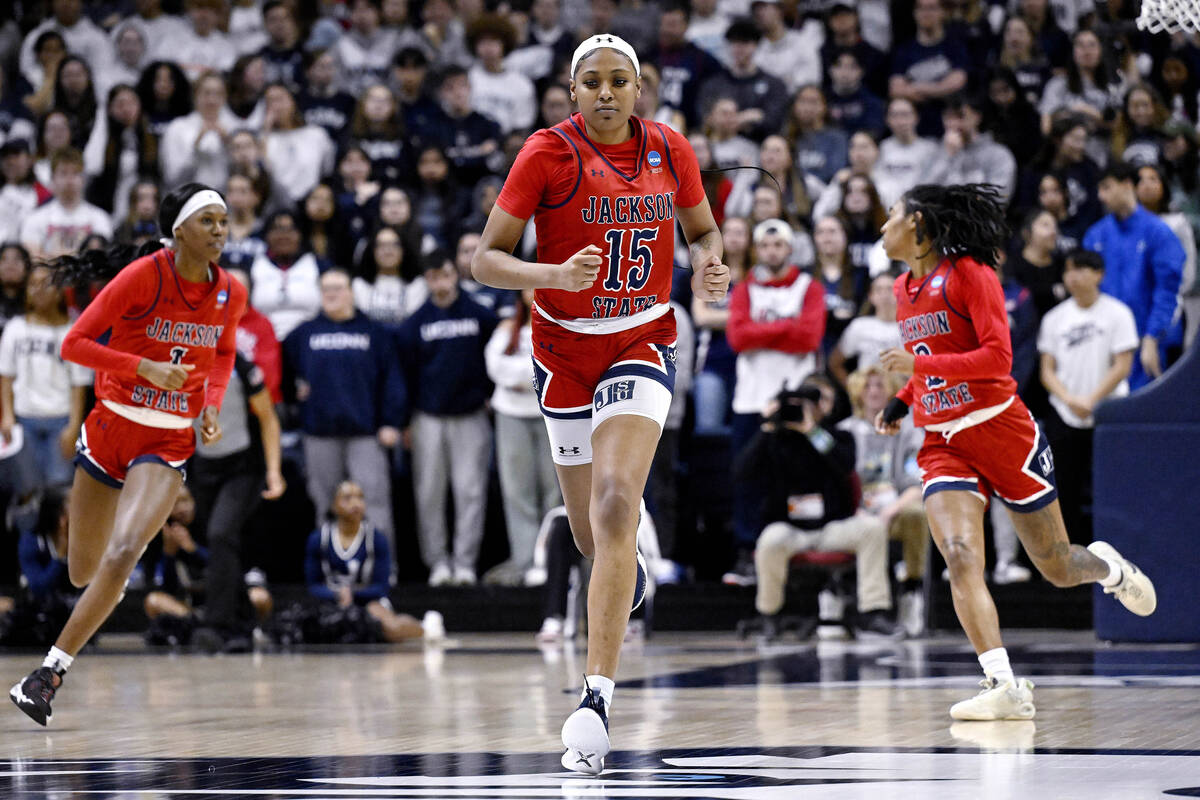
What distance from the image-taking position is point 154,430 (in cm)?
807

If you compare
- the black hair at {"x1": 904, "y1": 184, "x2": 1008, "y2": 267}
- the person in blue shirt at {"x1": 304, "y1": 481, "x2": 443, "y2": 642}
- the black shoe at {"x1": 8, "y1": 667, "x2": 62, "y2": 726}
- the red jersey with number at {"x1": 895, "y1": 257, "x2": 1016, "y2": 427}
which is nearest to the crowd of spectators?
the person in blue shirt at {"x1": 304, "y1": 481, "x2": 443, "y2": 642}

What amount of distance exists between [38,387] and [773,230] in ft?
19.2

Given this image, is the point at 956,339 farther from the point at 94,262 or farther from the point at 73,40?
the point at 73,40

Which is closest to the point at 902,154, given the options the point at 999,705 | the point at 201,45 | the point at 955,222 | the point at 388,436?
the point at 388,436

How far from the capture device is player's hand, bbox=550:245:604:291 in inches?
218

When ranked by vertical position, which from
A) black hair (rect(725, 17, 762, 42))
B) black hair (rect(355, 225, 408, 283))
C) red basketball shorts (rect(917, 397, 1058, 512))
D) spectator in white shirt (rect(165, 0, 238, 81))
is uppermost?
spectator in white shirt (rect(165, 0, 238, 81))

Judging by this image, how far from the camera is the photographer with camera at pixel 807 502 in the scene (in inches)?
497

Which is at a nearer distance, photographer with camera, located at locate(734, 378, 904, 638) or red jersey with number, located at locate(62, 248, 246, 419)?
red jersey with number, located at locate(62, 248, 246, 419)

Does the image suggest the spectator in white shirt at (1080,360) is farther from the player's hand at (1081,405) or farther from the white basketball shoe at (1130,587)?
the white basketball shoe at (1130,587)

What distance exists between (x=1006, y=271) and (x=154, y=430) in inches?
316

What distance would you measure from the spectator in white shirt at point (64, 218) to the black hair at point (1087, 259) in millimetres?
7955

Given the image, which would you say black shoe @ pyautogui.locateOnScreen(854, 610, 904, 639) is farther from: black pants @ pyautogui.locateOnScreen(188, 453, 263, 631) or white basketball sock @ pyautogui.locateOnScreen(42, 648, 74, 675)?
white basketball sock @ pyautogui.locateOnScreen(42, 648, 74, 675)

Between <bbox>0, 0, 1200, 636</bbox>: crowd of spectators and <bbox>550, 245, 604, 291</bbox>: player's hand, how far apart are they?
5.73 metres

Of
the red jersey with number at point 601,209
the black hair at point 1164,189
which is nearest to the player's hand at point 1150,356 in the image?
the black hair at point 1164,189
